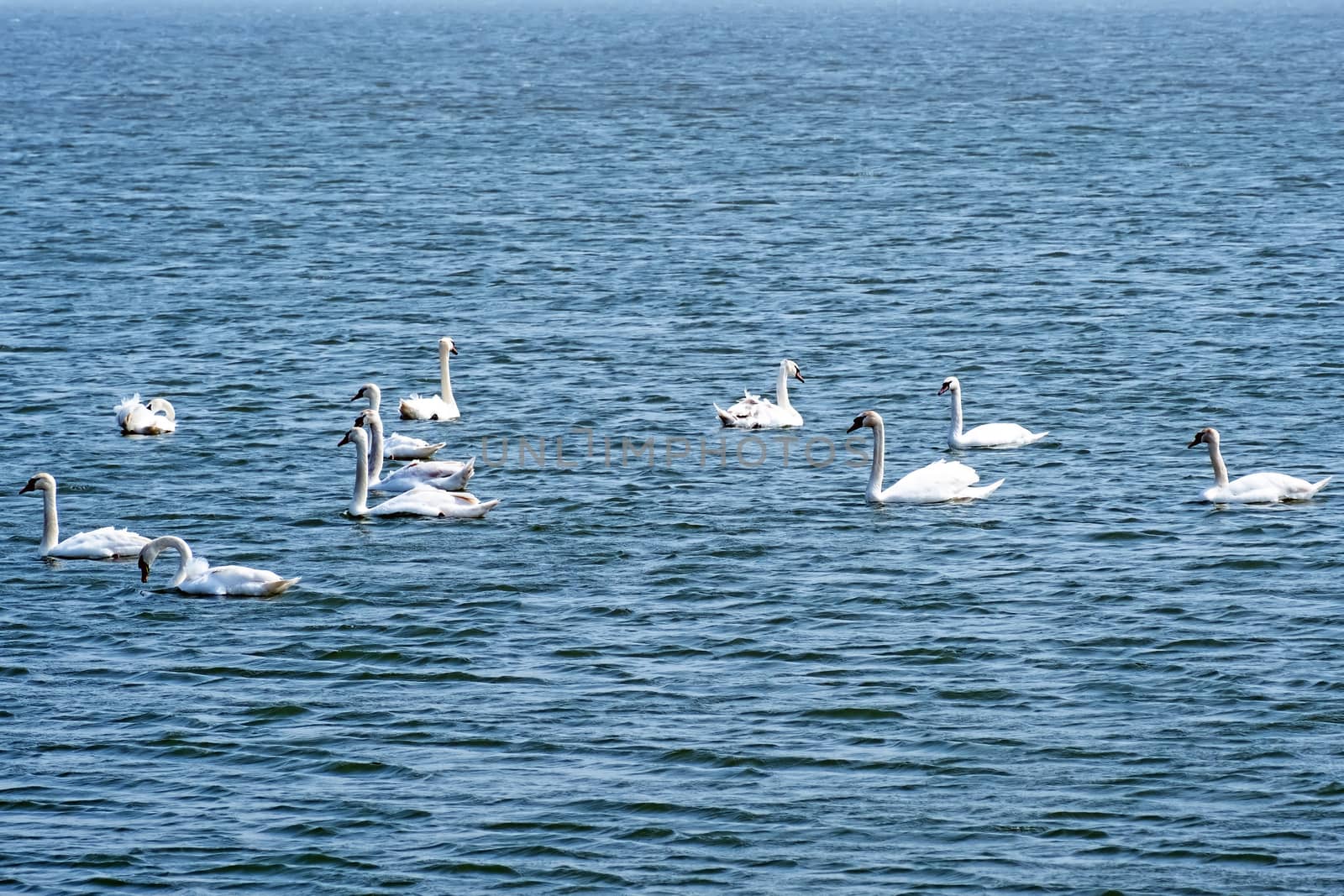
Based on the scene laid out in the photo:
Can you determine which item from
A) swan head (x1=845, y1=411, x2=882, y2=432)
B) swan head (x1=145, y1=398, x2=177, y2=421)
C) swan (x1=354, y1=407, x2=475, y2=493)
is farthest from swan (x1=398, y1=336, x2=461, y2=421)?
swan head (x1=845, y1=411, x2=882, y2=432)

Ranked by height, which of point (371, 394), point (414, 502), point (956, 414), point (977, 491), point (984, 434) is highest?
point (371, 394)

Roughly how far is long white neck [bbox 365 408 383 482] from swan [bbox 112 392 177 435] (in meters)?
3.55

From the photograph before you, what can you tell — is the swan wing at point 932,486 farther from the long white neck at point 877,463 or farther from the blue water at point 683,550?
the blue water at point 683,550

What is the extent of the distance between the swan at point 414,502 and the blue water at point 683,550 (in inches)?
8.8

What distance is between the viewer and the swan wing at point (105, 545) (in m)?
21.5

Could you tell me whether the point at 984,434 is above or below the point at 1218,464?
above

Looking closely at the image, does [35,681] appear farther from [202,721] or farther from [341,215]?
[341,215]

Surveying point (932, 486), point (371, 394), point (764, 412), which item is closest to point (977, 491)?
point (932, 486)

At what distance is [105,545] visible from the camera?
21500mm

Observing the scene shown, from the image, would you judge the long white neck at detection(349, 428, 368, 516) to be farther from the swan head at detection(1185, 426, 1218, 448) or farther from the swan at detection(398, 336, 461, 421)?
the swan head at detection(1185, 426, 1218, 448)

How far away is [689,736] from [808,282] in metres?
22.7

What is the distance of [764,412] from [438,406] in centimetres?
423

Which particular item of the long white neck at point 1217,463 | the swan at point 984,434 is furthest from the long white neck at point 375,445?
the long white neck at point 1217,463

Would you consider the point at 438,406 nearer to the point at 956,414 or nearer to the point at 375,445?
the point at 375,445
